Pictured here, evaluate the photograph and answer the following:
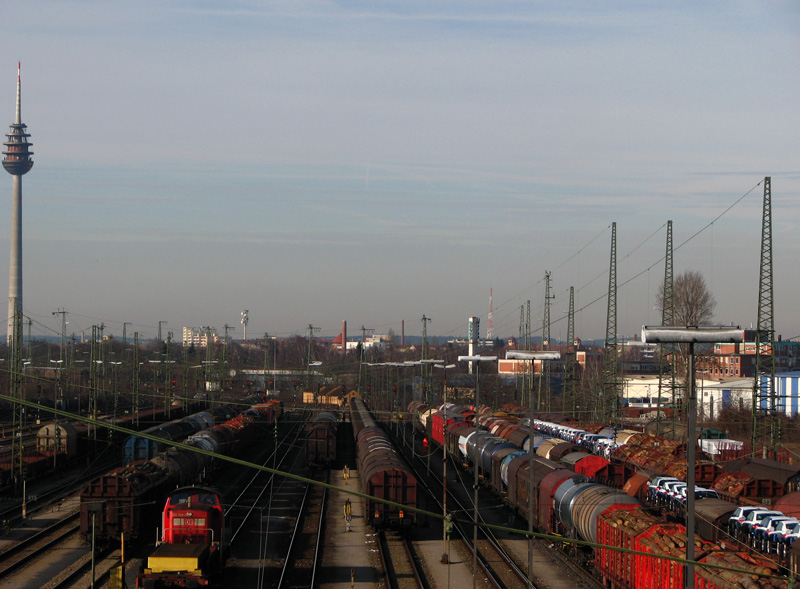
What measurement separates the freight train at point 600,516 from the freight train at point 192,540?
833 centimetres

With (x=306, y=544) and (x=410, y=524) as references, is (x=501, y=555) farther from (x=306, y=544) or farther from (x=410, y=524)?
(x=306, y=544)

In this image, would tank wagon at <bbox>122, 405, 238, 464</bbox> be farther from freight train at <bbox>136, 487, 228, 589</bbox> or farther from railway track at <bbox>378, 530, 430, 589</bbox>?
railway track at <bbox>378, 530, 430, 589</bbox>

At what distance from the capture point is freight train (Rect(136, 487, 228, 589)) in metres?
22.2

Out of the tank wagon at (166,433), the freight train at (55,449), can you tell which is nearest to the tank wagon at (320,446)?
the tank wagon at (166,433)

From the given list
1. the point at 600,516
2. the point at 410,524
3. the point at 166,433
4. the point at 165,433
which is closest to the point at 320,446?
the point at 166,433

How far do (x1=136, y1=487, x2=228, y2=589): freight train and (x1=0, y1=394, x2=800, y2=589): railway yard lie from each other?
0.05 metres

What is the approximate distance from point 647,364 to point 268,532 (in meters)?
147

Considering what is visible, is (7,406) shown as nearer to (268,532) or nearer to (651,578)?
(268,532)

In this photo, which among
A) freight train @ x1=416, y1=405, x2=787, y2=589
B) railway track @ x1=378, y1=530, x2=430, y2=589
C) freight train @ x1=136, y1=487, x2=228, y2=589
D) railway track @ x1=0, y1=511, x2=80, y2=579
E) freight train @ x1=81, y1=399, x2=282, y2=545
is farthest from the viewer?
freight train @ x1=81, y1=399, x2=282, y2=545

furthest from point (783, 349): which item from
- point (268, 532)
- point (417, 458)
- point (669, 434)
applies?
point (268, 532)

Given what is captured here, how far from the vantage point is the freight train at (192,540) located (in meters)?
22.2

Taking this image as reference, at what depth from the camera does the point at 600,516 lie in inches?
982

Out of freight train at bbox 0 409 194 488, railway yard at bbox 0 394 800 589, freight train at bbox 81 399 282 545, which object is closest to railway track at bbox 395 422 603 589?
railway yard at bbox 0 394 800 589

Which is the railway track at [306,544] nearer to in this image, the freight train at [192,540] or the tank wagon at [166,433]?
the freight train at [192,540]
